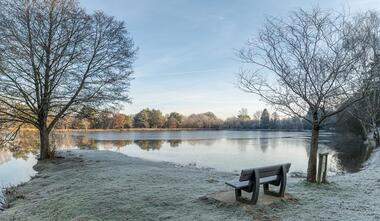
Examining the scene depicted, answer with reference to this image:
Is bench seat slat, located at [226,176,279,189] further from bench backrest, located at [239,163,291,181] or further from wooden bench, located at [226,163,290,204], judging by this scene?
bench backrest, located at [239,163,291,181]

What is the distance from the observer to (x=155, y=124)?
10450 cm

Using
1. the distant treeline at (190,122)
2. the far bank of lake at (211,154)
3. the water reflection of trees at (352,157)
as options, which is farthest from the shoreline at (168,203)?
the distant treeline at (190,122)

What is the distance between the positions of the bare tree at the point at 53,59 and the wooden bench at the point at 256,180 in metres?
12.5

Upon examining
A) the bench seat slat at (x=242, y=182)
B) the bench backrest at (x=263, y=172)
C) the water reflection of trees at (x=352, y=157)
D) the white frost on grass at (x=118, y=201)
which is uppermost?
the bench backrest at (x=263, y=172)

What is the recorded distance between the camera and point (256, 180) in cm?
634

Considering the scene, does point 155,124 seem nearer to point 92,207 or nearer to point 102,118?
point 102,118

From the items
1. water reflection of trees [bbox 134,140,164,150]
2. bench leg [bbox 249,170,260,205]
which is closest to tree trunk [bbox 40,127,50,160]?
bench leg [bbox 249,170,260,205]

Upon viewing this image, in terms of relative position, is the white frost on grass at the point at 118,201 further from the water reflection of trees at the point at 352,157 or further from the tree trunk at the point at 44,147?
the water reflection of trees at the point at 352,157

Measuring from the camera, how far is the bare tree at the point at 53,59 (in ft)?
49.0

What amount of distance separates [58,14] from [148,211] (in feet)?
42.5

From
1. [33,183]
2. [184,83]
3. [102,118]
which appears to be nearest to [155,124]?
[184,83]

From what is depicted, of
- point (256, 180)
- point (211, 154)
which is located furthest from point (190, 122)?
point (256, 180)

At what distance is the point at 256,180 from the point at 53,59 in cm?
1306

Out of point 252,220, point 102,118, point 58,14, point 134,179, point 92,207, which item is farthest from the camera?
point 102,118
